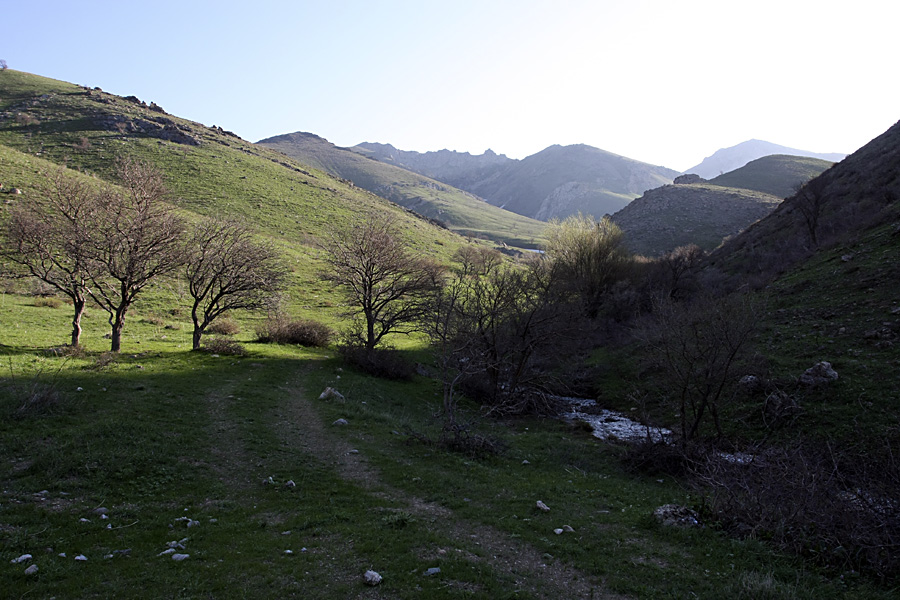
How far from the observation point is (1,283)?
3069cm

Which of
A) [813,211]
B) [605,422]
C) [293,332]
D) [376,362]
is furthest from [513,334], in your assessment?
[813,211]

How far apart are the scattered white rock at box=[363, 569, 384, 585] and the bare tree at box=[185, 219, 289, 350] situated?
2189cm

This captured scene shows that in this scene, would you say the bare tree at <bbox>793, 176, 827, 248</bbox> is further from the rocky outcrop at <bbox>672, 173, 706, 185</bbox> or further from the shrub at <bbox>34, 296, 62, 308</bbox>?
the rocky outcrop at <bbox>672, 173, 706, 185</bbox>

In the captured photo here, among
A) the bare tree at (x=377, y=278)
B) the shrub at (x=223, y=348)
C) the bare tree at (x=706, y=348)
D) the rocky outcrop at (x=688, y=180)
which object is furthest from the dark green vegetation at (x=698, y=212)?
the shrub at (x=223, y=348)

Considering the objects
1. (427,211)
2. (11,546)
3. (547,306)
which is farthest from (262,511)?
(427,211)

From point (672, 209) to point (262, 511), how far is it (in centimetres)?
9077

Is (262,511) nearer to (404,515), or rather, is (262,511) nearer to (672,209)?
(404,515)

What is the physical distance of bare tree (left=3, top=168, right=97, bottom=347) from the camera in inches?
758

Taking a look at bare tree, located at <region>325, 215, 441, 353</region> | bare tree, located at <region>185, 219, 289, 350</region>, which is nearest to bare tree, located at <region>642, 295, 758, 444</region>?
bare tree, located at <region>325, 215, 441, 353</region>

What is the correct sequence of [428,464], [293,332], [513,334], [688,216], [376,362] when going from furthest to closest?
[688,216]
[293,332]
[376,362]
[513,334]
[428,464]

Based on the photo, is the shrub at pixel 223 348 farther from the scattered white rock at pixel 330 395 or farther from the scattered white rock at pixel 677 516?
the scattered white rock at pixel 677 516

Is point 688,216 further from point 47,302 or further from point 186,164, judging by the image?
point 186,164

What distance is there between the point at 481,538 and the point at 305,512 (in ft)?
11.6

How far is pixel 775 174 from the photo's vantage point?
106m
